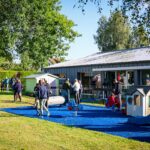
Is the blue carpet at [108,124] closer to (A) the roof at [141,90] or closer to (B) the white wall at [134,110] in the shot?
(B) the white wall at [134,110]

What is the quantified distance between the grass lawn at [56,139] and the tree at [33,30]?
19502 mm

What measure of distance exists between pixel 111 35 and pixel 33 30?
114 ft

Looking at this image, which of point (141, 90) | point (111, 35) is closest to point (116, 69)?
point (141, 90)

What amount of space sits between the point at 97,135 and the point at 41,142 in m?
2.51

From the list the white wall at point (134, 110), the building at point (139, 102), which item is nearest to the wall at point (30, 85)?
the white wall at point (134, 110)

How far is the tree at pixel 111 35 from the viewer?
68250mm

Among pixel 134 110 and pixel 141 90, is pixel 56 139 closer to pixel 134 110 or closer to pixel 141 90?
pixel 134 110

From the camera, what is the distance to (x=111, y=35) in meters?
70.2

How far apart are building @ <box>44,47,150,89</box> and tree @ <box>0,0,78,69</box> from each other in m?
3.06

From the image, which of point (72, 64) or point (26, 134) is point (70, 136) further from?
point (72, 64)

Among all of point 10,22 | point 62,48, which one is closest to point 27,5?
point 10,22

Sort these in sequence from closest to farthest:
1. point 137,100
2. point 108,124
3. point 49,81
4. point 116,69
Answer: point 108,124
point 137,100
point 116,69
point 49,81

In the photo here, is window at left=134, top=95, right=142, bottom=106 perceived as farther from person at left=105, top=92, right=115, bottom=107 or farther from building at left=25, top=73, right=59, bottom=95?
building at left=25, top=73, right=59, bottom=95

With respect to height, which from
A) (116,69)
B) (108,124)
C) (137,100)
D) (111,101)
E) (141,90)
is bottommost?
(108,124)
